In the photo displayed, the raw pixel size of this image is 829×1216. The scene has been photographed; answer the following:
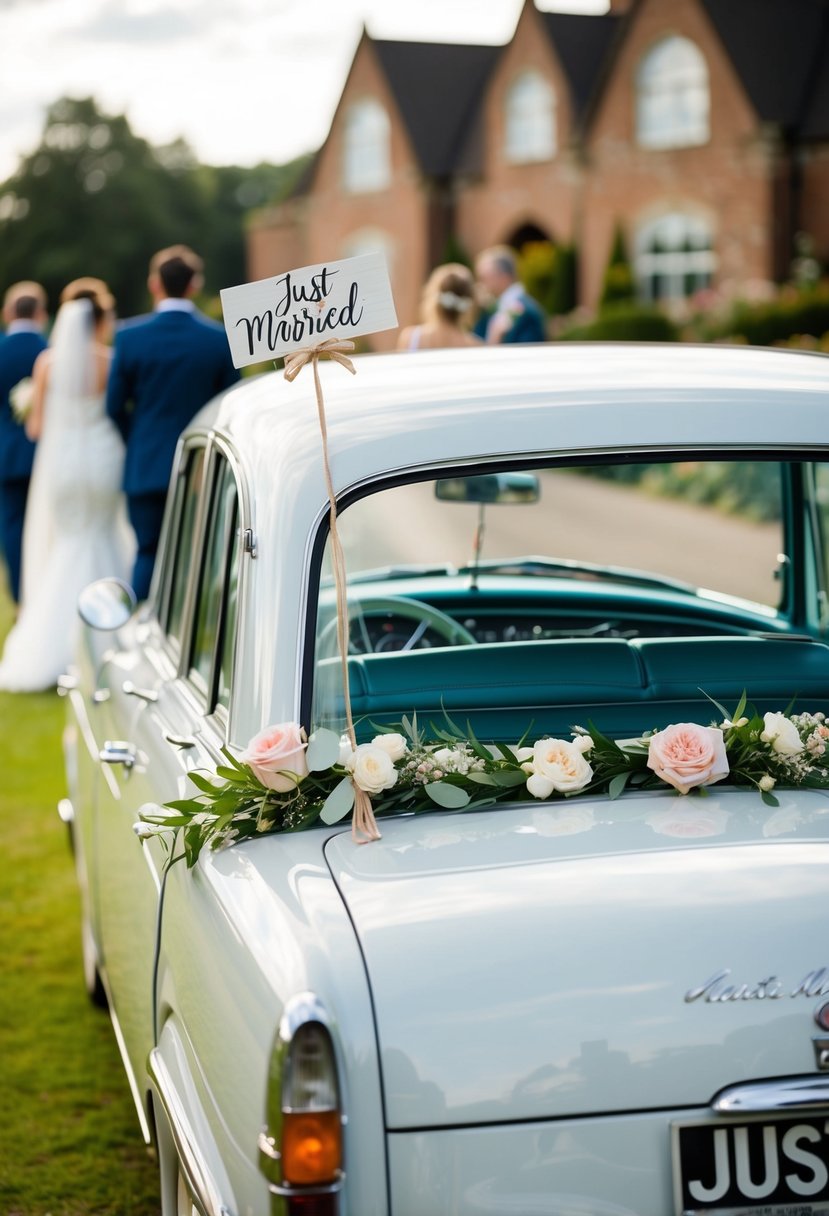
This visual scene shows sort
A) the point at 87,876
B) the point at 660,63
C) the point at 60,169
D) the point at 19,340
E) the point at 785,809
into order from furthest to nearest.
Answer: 1. the point at 60,169
2. the point at 660,63
3. the point at 19,340
4. the point at 87,876
5. the point at 785,809

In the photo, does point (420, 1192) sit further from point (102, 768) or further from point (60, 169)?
point (60, 169)

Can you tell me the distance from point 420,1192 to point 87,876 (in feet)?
8.77

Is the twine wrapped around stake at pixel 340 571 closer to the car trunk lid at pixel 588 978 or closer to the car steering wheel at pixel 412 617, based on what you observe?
the car trunk lid at pixel 588 978

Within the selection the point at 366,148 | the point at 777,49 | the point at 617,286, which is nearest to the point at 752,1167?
the point at 617,286

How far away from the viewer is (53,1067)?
14.6ft

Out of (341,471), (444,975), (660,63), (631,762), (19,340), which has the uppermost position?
(660,63)

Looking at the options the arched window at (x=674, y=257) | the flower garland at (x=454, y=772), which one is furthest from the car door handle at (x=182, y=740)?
the arched window at (x=674, y=257)

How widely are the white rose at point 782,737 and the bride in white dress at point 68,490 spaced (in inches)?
296

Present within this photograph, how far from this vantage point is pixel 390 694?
2.84m

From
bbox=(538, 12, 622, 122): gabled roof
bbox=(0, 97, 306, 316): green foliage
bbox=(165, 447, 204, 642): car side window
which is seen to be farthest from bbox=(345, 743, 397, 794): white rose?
bbox=(0, 97, 306, 316): green foliage

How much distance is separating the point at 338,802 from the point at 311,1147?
1.96 ft

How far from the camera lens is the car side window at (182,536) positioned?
3906mm

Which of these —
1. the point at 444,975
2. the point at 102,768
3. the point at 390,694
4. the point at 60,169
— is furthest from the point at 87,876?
the point at 60,169

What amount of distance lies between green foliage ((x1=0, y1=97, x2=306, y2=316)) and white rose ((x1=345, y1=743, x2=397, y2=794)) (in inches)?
2951
